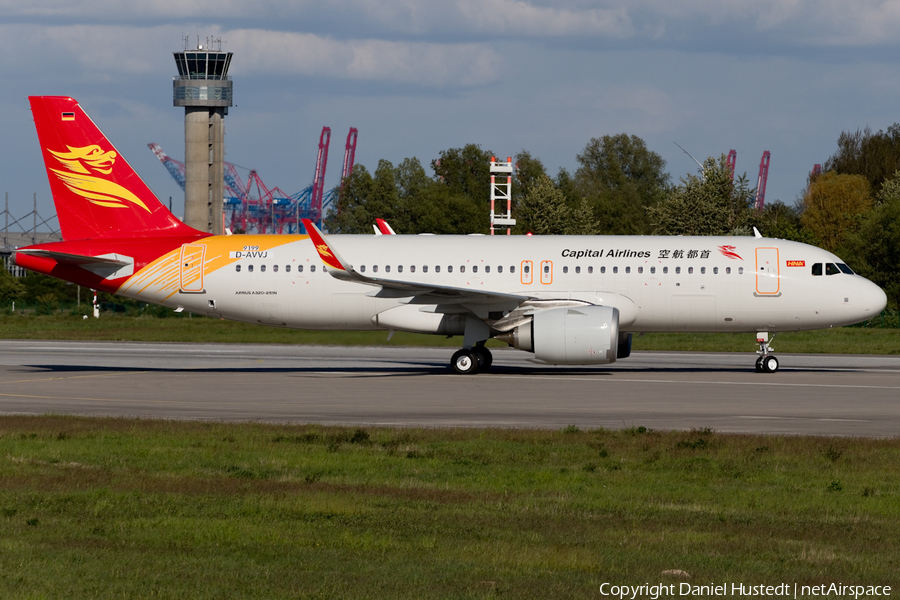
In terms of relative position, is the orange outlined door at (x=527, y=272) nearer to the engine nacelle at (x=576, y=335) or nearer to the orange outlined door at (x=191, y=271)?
the engine nacelle at (x=576, y=335)

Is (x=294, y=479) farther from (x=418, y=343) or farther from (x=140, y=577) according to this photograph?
(x=418, y=343)

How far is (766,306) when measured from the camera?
29781 millimetres

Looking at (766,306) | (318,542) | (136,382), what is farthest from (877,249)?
(318,542)

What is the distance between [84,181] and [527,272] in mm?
13339

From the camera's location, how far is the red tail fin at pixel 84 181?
30609 millimetres

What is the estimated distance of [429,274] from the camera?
98.7 feet

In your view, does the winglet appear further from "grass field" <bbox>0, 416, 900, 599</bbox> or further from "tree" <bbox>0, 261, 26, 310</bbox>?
"tree" <bbox>0, 261, 26, 310</bbox>

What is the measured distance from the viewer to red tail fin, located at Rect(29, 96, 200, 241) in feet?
100

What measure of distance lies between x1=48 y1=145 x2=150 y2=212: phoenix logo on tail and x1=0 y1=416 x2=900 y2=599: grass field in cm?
1456

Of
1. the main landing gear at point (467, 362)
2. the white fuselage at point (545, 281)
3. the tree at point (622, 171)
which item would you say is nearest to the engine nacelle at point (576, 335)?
the white fuselage at point (545, 281)

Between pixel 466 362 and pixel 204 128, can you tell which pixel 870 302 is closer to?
pixel 466 362

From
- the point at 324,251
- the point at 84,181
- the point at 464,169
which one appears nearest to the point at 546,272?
the point at 324,251

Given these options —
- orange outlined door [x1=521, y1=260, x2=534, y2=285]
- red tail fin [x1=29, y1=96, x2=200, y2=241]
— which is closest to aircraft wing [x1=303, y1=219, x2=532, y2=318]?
orange outlined door [x1=521, y1=260, x2=534, y2=285]

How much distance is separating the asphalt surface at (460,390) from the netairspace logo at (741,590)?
1013cm
